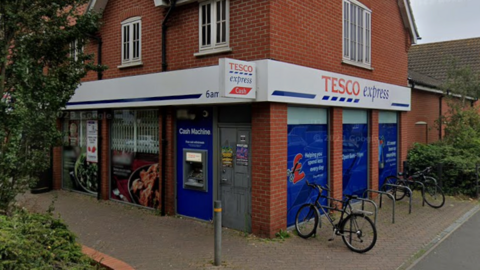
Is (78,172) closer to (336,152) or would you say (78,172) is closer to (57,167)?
(57,167)

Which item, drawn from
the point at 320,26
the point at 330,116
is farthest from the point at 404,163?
the point at 320,26

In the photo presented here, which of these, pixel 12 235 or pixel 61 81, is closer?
pixel 12 235

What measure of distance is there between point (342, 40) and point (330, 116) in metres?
1.79

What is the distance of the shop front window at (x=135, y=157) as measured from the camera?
8.91 metres

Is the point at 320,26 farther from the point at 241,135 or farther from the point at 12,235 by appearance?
the point at 12,235

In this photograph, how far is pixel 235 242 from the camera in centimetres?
656

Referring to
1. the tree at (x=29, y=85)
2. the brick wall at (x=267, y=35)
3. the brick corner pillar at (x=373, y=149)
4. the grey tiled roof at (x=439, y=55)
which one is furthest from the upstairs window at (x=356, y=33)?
the grey tiled roof at (x=439, y=55)

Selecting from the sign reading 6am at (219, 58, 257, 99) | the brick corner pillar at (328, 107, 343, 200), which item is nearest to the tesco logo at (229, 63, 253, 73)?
the sign reading 6am at (219, 58, 257, 99)

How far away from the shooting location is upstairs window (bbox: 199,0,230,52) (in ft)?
23.8

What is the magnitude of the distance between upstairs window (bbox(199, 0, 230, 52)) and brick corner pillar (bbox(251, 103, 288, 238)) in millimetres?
1569

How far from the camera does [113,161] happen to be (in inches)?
392

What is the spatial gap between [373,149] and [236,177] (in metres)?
4.69

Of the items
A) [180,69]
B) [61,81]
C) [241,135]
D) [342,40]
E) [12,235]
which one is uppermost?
[342,40]

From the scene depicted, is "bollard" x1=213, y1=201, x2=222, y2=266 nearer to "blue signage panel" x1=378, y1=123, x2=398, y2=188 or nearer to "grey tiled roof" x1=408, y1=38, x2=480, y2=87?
"blue signage panel" x1=378, y1=123, x2=398, y2=188
